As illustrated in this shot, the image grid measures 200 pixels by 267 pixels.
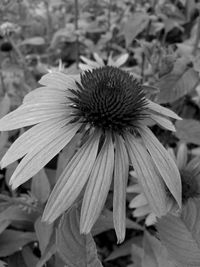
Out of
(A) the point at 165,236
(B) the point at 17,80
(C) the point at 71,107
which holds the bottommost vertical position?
(B) the point at 17,80

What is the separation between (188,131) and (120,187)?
0.63 metres

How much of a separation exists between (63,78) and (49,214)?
0.34m

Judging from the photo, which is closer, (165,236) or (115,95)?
(165,236)

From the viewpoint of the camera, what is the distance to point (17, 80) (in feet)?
6.00

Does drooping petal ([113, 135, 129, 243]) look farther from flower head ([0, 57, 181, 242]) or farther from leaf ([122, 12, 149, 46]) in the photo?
leaf ([122, 12, 149, 46])

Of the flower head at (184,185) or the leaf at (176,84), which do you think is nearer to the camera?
the flower head at (184,185)

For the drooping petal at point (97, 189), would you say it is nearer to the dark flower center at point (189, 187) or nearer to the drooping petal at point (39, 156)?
the drooping petal at point (39, 156)

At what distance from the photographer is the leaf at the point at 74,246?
1.73 ft

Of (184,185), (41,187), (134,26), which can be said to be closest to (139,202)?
(184,185)

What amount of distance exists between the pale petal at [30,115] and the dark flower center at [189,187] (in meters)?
0.39

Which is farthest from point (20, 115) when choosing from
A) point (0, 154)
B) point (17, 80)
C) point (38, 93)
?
point (17, 80)

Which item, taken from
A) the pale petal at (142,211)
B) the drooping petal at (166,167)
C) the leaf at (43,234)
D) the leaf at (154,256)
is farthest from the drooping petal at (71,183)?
the pale petal at (142,211)

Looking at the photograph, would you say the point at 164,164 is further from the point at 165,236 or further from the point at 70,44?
the point at 70,44

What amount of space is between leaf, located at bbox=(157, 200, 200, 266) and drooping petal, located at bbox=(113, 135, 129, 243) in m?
0.07
